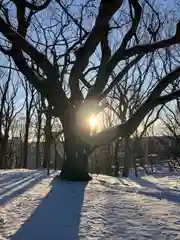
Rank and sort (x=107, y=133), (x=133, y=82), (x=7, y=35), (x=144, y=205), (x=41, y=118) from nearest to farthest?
(x=144, y=205) < (x=7, y=35) < (x=107, y=133) < (x=133, y=82) < (x=41, y=118)

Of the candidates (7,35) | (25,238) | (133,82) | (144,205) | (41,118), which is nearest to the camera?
(25,238)

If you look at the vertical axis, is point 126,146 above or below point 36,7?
below

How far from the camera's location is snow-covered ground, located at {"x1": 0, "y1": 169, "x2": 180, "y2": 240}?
161 inches

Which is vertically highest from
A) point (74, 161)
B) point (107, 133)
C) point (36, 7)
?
point (36, 7)

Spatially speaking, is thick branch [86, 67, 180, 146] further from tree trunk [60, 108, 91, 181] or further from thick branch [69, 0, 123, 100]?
thick branch [69, 0, 123, 100]

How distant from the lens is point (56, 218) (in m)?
4.88

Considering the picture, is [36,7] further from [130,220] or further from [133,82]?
[133,82]

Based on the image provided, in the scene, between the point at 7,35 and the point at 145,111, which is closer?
the point at 7,35

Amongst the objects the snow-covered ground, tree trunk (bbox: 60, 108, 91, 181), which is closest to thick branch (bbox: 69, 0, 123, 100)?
tree trunk (bbox: 60, 108, 91, 181)

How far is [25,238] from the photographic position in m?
3.84

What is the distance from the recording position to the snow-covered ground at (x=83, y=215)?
4.09m

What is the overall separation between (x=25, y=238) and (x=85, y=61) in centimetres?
588

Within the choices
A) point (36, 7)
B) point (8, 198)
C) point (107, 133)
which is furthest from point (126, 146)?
point (8, 198)

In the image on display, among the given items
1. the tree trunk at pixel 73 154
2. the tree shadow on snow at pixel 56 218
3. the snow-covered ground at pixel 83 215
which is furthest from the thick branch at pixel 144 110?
the tree shadow on snow at pixel 56 218
